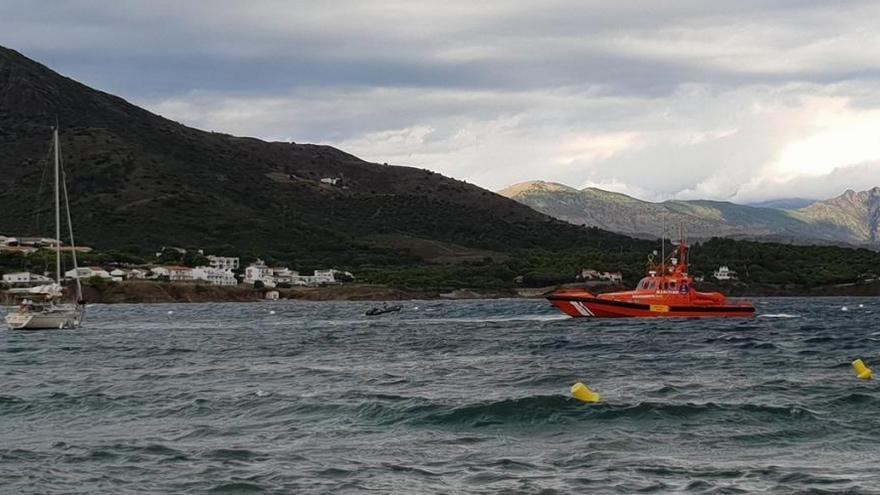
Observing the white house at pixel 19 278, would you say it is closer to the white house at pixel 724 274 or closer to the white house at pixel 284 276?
the white house at pixel 284 276

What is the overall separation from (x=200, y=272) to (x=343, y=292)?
76.5ft

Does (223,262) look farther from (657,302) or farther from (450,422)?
(450,422)

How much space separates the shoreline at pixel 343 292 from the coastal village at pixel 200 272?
285 centimetres

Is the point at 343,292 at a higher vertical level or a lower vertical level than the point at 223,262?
lower

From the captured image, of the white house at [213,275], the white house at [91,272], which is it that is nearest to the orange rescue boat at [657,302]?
the white house at [91,272]

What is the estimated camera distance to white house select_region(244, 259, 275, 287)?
16800 cm

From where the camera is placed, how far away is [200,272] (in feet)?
537

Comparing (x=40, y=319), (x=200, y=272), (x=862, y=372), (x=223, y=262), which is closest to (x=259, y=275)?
(x=200, y=272)

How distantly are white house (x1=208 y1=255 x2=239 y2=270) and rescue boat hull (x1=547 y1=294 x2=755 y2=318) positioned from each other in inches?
4593

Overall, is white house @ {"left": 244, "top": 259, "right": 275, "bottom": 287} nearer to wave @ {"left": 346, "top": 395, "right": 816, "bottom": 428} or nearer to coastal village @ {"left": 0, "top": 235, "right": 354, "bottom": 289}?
coastal village @ {"left": 0, "top": 235, "right": 354, "bottom": 289}

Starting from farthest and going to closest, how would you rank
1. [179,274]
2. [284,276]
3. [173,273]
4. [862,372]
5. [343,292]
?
[284,276], [179,274], [173,273], [343,292], [862,372]

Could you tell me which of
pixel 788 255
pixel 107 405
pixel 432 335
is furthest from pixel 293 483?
pixel 788 255

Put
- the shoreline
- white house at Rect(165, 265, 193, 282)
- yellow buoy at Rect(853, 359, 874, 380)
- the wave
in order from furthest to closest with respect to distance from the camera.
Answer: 1. white house at Rect(165, 265, 193, 282)
2. the shoreline
3. yellow buoy at Rect(853, 359, 874, 380)
4. the wave

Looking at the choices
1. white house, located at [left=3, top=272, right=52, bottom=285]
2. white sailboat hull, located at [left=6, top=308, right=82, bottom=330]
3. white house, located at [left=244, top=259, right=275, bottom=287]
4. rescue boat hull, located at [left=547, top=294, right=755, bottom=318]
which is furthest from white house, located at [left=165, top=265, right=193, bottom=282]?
rescue boat hull, located at [left=547, top=294, right=755, bottom=318]
